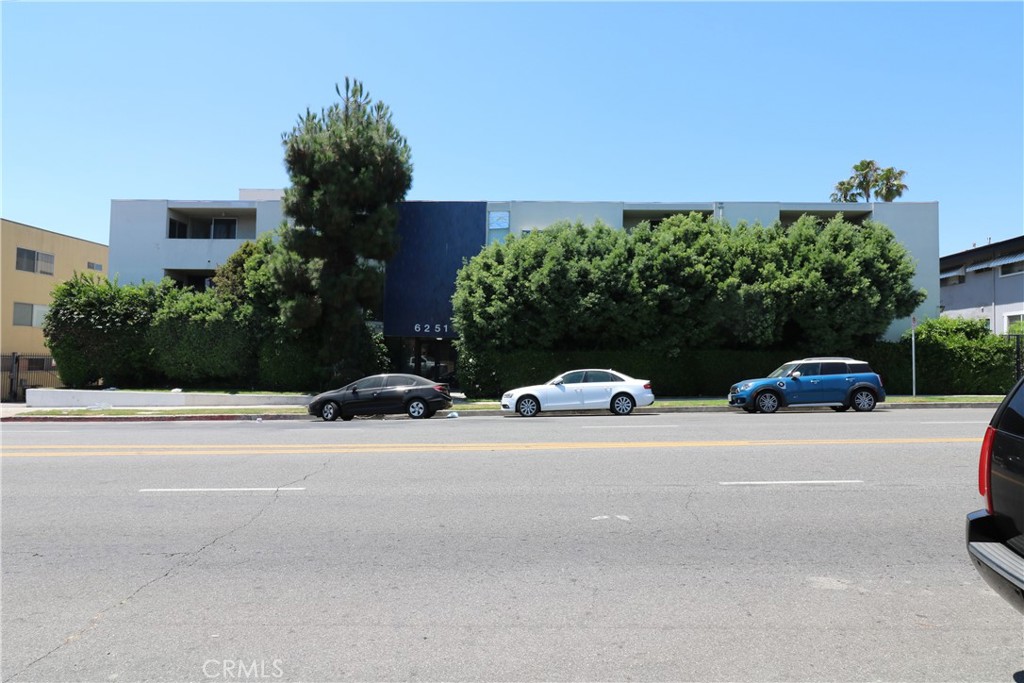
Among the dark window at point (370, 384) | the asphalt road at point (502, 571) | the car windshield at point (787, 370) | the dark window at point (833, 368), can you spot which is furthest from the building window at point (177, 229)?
the dark window at point (833, 368)

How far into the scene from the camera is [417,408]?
763 inches

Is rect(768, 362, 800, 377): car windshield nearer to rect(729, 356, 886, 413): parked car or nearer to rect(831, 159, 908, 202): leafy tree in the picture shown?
rect(729, 356, 886, 413): parked car

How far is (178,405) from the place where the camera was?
82.0ft

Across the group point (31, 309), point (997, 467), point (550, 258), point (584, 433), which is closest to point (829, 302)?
point (550, 258)

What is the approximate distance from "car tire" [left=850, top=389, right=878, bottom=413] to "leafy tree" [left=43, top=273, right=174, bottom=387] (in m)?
26.3

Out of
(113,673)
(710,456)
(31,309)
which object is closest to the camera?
(113,673)

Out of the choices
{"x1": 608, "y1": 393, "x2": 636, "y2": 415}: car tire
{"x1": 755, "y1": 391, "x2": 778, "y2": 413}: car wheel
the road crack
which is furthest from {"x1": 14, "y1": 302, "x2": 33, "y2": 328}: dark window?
{"x1": 755, "y1": 391, "x2": 778, "y2": 413}: car wheel

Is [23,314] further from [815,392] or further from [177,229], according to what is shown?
[815,392]

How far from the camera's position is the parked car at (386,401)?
19406 millimetres

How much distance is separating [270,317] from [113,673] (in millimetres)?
25161

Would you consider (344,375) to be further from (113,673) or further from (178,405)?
(113,673)

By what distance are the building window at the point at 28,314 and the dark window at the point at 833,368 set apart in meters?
38.8

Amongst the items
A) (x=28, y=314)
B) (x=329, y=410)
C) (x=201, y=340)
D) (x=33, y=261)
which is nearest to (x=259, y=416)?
(x=329, y=410)

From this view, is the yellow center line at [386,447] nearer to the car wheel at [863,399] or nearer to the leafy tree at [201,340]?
the car wheel at [863,399]
